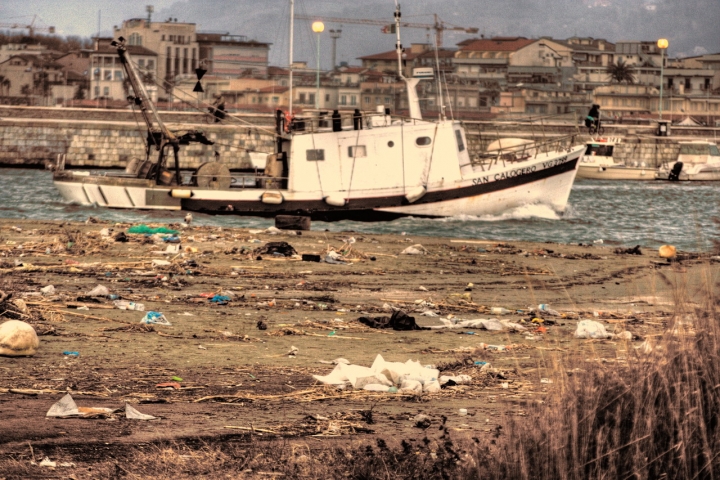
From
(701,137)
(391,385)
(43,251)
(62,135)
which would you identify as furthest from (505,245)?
(701,137)

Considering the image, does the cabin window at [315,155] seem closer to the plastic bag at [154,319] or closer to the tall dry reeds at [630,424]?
the plastic bag at [154,319]

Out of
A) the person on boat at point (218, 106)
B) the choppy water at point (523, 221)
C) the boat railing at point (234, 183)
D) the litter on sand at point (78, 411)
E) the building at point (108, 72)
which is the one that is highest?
the building at point (108, 72)

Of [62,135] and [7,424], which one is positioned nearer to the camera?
[7,424]

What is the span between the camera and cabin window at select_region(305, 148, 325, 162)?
97.5 feet

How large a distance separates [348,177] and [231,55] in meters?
112

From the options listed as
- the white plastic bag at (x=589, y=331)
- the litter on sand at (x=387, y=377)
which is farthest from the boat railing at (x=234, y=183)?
the litter on sand at (x=387, y=377)

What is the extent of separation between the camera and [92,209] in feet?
107

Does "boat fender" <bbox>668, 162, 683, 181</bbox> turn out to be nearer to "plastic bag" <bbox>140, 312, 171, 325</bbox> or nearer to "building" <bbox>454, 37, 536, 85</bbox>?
"plastic bag" <bbox>140, 312, 171, 325</bbox>

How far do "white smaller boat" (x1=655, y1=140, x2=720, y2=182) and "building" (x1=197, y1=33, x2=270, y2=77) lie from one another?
7432cm

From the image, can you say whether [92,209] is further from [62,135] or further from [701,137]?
[701,137]

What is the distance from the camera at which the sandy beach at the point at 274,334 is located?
22.4ft

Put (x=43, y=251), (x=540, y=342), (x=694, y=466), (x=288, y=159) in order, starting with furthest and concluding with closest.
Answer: (x=288, y=159) < (x=43, y=251) < (x=540, y=342) < (x=694, y=466)

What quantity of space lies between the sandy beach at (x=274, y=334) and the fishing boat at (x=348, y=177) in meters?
8.32

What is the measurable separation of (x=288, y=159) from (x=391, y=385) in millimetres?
23082
